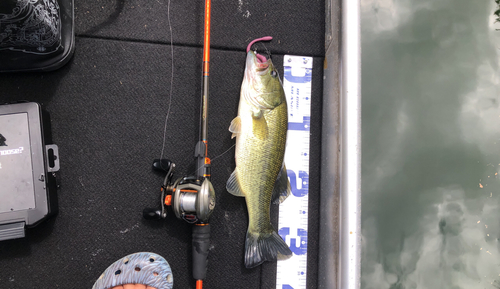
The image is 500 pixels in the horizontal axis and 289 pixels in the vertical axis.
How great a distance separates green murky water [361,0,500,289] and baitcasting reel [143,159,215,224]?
112cm

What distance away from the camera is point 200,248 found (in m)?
1.36

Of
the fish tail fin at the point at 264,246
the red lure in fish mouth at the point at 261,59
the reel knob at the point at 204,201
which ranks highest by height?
the red lure in fish mouth at the point at 261,59

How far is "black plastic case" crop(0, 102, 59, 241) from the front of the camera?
1338mm

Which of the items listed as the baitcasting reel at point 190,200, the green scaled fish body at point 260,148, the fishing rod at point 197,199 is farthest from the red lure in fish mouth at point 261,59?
the baitcasting reel at point 190,200

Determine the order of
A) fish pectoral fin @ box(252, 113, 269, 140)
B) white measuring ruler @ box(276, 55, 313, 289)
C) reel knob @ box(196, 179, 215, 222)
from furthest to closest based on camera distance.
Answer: white measuring ruler @ box(276, 55, 313, 289) < fish pectoral fin @ box(252, 113, 269, 140) < reel knob @ box(196, 179, 215, 222)

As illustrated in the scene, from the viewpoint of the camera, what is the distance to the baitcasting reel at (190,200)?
1.27 m

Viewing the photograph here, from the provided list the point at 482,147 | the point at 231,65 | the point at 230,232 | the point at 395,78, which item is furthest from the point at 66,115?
the point at 482,147

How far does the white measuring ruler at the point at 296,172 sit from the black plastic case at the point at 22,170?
4.63 feet

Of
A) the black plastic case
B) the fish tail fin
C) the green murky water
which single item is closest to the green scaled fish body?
the fish tail fin

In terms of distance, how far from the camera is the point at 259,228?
1.47 m

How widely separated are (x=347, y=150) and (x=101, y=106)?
1.51 metres

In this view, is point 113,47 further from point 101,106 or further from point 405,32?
point 405,32

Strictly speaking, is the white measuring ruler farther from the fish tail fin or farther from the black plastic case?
the black plastic case

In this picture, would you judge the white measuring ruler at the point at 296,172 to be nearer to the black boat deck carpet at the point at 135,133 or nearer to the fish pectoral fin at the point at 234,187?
the black boat deck carpet at the point at 135,133
